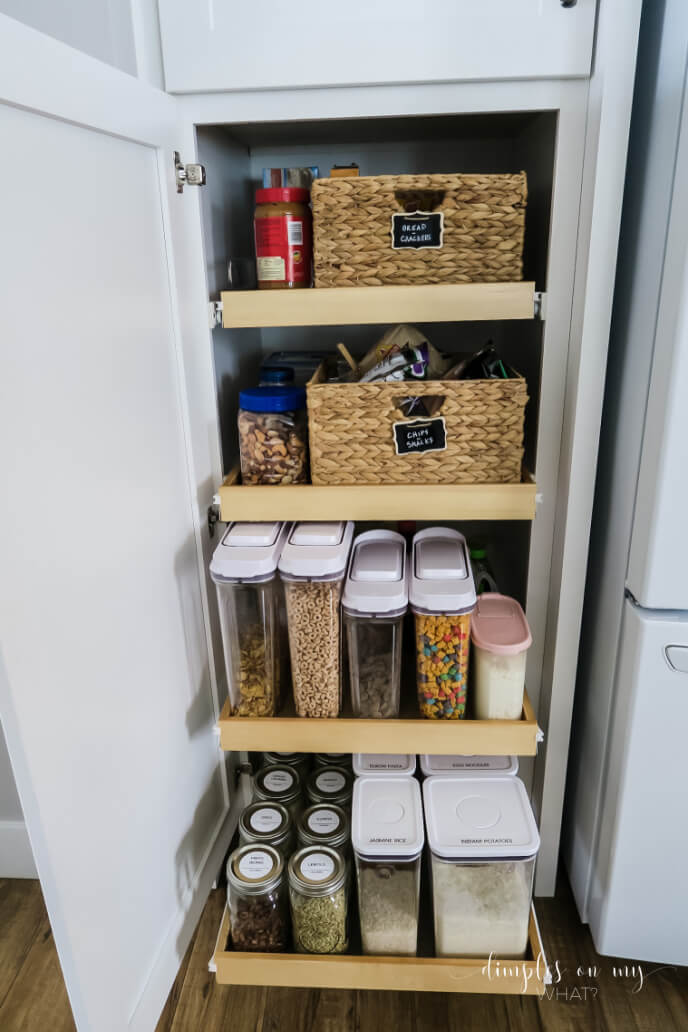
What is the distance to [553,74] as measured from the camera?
3.47 ft

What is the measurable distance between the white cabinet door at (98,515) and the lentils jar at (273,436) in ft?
0.32

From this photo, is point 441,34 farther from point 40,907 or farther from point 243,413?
point 40,907

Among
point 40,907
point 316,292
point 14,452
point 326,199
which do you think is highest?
point 326,199

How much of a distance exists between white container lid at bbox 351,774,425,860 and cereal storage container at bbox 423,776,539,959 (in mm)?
27

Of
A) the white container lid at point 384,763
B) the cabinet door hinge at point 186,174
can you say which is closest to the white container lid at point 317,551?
the white container lid at point 384,763

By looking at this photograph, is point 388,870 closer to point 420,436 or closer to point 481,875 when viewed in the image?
point 481,875

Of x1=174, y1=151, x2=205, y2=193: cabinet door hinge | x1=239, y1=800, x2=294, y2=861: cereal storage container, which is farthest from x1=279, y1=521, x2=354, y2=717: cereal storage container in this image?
x1=174, y1=151, x2=205, y2=193: cabinet door hinge

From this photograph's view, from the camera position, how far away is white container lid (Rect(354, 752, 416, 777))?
130 cm

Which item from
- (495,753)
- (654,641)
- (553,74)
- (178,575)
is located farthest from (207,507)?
(553,74)

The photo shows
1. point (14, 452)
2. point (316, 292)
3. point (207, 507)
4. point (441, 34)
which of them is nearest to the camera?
point (14, 452)

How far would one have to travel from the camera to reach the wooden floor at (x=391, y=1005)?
4.01 feet

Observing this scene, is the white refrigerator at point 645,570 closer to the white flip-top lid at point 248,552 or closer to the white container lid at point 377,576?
the white container lid at point 377,576

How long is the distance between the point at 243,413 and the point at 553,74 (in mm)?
700

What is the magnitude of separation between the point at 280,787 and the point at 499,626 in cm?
55
